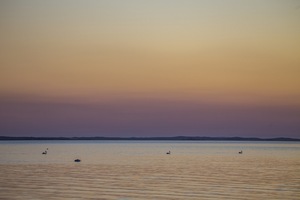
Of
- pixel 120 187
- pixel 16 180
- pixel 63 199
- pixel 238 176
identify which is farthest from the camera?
pixel 238 176

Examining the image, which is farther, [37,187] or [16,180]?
[16,180]

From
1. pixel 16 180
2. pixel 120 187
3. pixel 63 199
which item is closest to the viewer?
pixel 63 199

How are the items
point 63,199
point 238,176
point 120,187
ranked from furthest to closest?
point 238,176, point 120,187, point 63,199

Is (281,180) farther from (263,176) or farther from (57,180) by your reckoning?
(57,180)

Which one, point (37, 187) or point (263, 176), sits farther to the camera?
point (263, 176)

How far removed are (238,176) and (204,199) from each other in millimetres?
15421

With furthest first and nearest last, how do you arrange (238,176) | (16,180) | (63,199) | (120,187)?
(238,176)
(16,180)
(120,187)
(63,199)

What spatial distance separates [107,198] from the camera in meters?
29.9

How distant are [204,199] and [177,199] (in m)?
1.67

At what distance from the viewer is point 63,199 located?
97.4ft

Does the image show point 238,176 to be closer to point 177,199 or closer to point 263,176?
point 263,176

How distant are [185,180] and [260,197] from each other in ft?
32.8

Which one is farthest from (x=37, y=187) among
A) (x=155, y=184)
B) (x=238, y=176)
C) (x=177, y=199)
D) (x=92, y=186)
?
(x=238, y=176)

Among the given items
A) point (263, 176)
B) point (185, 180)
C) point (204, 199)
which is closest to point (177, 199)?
point (204, 199)
